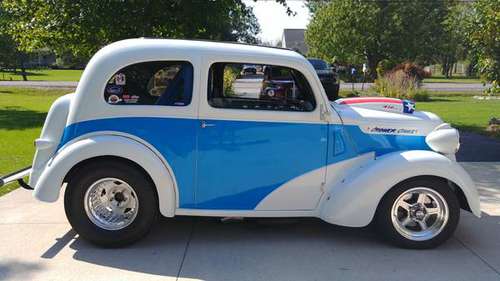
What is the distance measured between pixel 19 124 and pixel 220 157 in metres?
9.70

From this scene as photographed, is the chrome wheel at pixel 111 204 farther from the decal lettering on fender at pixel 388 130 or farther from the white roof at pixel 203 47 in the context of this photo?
the decal lettering on fender at pixel 388 130

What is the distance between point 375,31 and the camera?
135ft

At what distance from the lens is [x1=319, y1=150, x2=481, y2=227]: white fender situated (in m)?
4.64

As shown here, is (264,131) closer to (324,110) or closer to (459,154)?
(324,110)

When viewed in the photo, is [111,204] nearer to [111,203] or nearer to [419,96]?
[111,203]

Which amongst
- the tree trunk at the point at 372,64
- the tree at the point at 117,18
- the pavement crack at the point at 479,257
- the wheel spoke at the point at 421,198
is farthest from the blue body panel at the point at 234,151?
the tree trunk at the point at 372,64

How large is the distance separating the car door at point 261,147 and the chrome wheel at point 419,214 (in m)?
0.79

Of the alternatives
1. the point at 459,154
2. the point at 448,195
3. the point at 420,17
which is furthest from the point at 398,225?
the point at 420,17

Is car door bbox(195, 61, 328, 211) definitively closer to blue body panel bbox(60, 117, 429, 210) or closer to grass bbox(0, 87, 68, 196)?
blue body panel bbox(60, 117, 429, 210)

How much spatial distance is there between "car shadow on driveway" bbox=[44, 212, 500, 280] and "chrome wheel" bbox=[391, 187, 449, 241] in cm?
18

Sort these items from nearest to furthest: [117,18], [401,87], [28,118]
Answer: [117,18]
[28,118]
[401,87]

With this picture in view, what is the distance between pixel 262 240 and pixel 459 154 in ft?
18.3

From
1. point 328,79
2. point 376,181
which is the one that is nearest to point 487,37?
point 376,181

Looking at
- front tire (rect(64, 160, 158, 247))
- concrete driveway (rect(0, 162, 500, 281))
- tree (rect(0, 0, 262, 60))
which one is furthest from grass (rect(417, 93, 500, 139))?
front tire (rect(64, 160, 158, 247))
